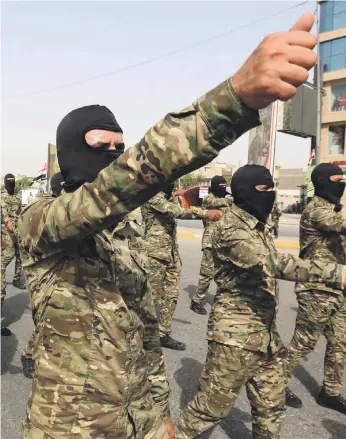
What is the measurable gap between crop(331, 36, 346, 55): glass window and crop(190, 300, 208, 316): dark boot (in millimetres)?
26610

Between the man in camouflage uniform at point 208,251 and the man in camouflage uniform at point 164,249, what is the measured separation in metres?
1.01

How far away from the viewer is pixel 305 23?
90cm

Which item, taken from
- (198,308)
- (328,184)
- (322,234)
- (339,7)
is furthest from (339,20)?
(322,234)

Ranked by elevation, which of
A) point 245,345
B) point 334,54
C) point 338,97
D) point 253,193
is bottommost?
point 245,345

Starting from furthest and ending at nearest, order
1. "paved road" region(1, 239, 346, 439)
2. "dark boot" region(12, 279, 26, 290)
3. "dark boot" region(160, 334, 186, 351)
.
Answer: "dark boot" region(12, 279, 26, 290) → "dark boot" region(160, 334, 186, 351) → "paved road" region(1, 239, 346, 439)

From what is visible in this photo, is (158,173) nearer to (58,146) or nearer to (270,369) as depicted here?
(58,146)

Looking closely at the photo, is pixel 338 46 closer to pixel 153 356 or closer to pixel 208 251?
pixel 208 251

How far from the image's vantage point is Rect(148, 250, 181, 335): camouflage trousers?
4910 millimetres

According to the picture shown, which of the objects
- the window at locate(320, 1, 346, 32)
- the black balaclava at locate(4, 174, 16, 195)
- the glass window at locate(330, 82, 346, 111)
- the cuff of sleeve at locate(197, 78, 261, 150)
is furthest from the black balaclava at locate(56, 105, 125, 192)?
the glass window at locate(330, 82, 346, 111)

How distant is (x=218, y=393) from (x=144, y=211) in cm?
307

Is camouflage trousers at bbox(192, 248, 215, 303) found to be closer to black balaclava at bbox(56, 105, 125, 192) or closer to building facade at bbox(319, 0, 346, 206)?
black balaclava at bbox(56, 105, 125, 192)

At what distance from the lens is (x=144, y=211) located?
538 cm

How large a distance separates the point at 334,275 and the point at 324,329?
1542 mm

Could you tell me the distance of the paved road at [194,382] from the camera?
10.2 feet
